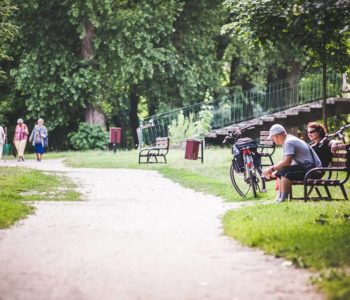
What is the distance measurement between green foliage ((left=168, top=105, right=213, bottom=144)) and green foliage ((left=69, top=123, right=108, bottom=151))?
200 inches

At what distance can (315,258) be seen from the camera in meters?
7.22

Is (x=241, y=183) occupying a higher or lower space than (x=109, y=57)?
lower

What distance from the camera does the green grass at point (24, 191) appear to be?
11.2 meters

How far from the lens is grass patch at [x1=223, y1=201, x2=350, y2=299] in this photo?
671 cm

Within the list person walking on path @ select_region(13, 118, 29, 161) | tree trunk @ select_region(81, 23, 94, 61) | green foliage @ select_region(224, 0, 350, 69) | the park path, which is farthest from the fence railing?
the park path

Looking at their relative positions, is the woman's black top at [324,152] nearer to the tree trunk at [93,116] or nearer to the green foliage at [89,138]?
the green foliage at [89,138]

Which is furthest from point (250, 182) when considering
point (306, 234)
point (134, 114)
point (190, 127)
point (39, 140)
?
point (134, 114)

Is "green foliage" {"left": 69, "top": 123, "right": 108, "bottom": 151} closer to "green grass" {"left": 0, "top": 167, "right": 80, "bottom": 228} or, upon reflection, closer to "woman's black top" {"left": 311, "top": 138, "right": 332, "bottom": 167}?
"green grass" {"left": 0, "top": 167, "right": 80, "bottom": 228}

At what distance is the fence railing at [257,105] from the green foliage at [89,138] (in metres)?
2.58

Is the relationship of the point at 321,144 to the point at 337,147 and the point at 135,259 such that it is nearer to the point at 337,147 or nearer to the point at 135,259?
the point at 337,147

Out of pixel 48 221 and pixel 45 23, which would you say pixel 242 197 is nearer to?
pixel 48 221

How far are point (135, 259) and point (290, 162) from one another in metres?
5.04

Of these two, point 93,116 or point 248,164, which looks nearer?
point 248,164

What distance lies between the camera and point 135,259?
7633 millimetres
